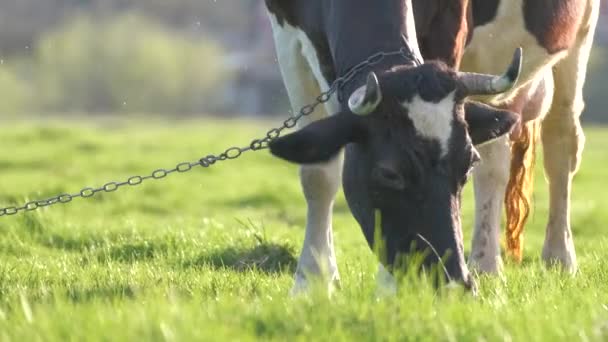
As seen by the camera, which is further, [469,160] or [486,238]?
[486,238]

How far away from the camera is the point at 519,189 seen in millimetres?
7930

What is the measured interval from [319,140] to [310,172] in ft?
6.91

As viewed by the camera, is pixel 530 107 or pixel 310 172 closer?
pixel 310 172

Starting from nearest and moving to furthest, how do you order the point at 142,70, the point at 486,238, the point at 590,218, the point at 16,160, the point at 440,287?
1. the point at 440,287
2. the point at 486,238
3. the point at 590,218
4. the point at 16,160
5. the point at 142,70

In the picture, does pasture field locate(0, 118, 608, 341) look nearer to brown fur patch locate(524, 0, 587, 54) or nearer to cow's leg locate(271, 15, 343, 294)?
cow's leg locate(271, 15, 343, 294)

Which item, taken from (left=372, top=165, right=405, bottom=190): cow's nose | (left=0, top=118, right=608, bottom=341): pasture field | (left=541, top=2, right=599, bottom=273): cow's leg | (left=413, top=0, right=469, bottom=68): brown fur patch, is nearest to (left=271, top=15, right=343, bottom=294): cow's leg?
(left=0, top=118, right=608, bottom=341): pasture field

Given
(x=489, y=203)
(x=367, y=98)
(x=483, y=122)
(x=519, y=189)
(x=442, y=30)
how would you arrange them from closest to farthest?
1. (x=367, y=98)
2. (x=483, y=122)
3. (x=442, y=30)
4. (x=489, y=203)
5. (x=519, y=189)

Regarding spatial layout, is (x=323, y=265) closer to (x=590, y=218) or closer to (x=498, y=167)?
(x=498, y=167)

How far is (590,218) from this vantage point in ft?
47.3

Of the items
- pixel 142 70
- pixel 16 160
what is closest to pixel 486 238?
pixel 16 160

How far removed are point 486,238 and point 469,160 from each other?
2.51 metres

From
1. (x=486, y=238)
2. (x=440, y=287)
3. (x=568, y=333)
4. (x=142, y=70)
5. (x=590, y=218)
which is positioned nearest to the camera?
(x=568, y=333)

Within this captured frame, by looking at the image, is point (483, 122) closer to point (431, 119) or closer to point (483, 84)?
point (483, 84)

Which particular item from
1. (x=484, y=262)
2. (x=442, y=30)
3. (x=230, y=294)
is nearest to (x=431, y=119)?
(x=230, y=294)
